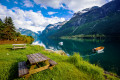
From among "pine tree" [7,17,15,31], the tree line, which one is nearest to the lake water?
the tree line

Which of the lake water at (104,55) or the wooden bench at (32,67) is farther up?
the wooden bench at (32,67)

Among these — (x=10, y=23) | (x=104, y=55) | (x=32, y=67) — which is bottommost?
(x=104, y=55)

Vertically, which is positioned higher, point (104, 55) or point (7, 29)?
point (7, 29)

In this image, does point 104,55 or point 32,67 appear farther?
point 104,55

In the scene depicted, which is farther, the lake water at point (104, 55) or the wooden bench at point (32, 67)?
the lake water at point (104, 55)

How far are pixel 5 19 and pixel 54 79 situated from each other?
124ft

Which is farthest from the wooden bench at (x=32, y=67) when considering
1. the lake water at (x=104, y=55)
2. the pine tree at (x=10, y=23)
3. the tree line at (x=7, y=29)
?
the pine tree at (x=10, y=23)

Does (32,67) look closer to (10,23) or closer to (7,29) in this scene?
(7,29)

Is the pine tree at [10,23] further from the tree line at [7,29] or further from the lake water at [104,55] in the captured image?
the lake water at [104,55]

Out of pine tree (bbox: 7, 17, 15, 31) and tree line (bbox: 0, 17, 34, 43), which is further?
pine tree (bbox: 7, 17, 15, 31)

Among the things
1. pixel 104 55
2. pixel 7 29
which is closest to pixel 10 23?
pixel 7 29

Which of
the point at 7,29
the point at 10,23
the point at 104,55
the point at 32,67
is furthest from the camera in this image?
the point at 10,23

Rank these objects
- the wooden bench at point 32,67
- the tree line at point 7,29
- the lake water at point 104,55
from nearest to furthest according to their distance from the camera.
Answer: the wooden bench at point 32,67, the lake water at point 104,55, the tree line at point 7,29

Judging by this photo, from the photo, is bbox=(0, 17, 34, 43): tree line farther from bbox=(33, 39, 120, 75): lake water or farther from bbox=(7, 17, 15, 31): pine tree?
bbox=(33, 39, 120, 75): lake water
